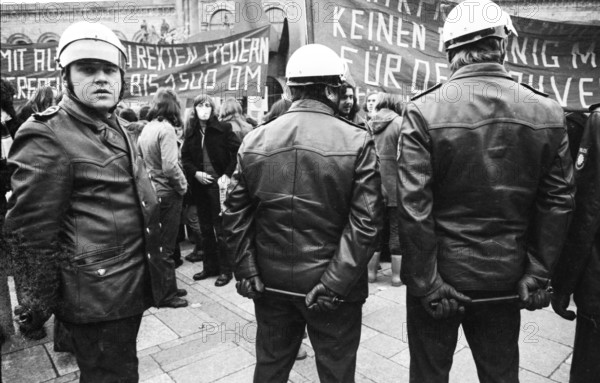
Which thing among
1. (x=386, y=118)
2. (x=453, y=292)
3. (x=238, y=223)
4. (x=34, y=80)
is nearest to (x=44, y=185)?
(x=238, y=223)

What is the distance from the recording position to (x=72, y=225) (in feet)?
6.30

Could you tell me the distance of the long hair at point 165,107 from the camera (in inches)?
181

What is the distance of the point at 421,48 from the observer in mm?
3232

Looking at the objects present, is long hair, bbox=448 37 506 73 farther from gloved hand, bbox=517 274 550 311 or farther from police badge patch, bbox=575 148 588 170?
gloved hand, bbox=517 274 550 311

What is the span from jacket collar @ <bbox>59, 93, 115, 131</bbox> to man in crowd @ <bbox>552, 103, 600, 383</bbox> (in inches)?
98.2

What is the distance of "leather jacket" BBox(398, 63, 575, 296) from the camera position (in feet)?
6.36

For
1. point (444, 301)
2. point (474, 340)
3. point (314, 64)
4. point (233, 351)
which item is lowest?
point (233, 351)

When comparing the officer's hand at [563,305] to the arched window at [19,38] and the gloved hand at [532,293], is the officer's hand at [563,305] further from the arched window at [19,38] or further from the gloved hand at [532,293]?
the arched window at [19,38]

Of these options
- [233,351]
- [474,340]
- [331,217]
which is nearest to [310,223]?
[331,217]

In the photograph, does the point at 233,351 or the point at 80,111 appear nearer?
the point at 80,111

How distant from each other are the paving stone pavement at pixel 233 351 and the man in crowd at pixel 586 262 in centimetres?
79

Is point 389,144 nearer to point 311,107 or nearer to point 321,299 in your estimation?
point 311,107

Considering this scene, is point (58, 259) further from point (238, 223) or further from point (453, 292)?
point (453, 292)

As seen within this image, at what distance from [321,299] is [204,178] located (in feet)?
11.1
